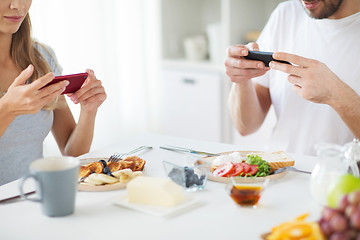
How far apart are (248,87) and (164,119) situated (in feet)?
5.81

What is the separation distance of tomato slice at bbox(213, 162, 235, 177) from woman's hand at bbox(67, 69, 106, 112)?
0.53 m

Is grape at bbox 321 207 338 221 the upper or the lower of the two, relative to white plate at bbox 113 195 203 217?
upper

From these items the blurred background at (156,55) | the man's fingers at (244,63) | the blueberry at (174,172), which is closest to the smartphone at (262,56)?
the man's fingers at (244,63)

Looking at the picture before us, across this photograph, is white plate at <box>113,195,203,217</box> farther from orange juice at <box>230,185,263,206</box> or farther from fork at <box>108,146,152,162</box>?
fork at <box>108,146,152,162</box>

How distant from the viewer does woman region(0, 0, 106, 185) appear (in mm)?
1608

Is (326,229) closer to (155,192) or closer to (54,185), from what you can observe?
(155,192)

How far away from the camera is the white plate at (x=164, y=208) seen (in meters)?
1.04

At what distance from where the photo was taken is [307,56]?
1854 mm

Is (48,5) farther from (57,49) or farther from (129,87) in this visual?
(129,87)

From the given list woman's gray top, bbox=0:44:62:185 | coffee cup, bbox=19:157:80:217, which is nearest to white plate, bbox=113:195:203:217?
coffee cup, bbox=19:157:80:217

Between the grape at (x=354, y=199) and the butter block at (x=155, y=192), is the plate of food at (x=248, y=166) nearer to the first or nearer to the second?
the butter block at (x=155, y=192)

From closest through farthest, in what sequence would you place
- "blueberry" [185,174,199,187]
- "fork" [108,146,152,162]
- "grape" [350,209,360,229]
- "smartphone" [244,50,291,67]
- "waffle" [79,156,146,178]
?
"grape" [350,209,360,229]
"blueberry" [185,174,199,187]
"waffle" [79,156,146,178]
"fork" [108,146,152,162]
"smartphone" [244,50,291,67]

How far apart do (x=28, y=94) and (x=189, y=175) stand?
50 cm

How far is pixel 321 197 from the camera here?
1058mm
